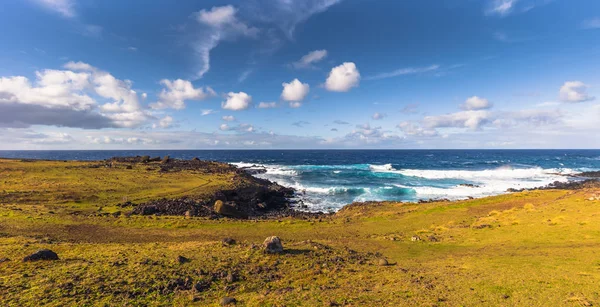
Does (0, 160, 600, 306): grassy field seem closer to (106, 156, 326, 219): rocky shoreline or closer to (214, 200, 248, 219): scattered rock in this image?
(106, 156, 326, 219): rocky shoreline

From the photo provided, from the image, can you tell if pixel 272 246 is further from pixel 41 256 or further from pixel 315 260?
pixel 41 256

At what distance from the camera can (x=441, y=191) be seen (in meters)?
57.0

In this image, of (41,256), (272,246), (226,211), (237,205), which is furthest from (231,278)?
(237,205)

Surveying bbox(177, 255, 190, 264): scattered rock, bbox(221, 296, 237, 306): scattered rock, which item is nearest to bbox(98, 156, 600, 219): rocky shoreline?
bbox(177, 255, 190, 264): scattered rock

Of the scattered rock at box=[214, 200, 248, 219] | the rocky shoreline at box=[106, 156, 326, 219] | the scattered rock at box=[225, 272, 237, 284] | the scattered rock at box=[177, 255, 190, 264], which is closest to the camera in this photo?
the scattered rock at box=[225, 272, 237, 284]

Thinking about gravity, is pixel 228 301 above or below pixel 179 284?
above

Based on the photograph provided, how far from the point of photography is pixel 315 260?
15500mm

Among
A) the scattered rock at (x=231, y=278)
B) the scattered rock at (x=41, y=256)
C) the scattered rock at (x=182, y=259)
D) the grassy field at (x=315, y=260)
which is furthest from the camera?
the scattered rock at (x=182, y=259)

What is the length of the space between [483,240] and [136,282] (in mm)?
21365

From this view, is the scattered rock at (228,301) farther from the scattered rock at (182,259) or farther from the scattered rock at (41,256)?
the scattered rock at (41,256)

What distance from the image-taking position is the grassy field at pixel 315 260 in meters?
10.6

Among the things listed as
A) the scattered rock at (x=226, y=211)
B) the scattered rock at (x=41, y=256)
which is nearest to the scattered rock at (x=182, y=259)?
the scattered rock at (x=41, y=256)

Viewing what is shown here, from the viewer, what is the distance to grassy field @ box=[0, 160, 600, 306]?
416 inches

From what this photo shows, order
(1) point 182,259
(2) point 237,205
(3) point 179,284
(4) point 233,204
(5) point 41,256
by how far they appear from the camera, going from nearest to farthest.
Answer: (3) point 179,284, (5) point 41,256, (1) point 182,259, (4) point 233,204, (2) point 237,205
